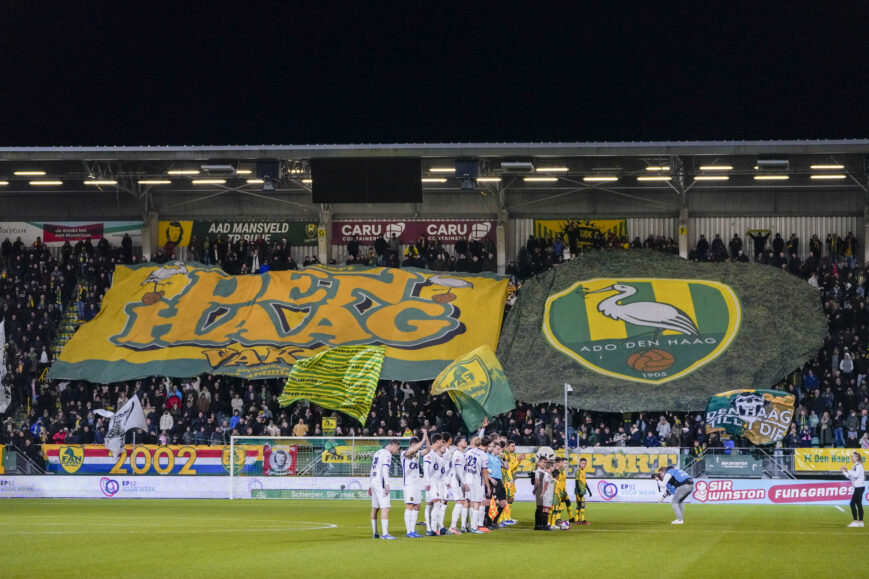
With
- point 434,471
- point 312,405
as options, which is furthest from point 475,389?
point 434,471

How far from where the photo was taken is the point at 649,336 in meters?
Result: 51.2

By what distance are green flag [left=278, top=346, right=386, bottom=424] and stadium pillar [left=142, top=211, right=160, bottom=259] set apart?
15.8m

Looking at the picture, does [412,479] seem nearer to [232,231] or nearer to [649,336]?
[649,336]

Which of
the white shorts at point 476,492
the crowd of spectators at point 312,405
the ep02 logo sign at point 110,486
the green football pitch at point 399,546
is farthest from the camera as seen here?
the crowd of spectators at point 312,405

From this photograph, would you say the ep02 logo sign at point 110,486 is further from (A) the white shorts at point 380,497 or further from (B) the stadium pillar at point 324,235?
(A) the white shorts at point 380,497

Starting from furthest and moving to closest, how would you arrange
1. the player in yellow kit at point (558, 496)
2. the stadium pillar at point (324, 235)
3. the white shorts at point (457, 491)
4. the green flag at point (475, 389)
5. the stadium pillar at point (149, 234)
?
the stadium pillar at point (149, 234), the stadium pillar at point (324, 235), the green flag at point (475, 389), the player in yellow kit at point (558, 496), the white shorts at point (457, 491)

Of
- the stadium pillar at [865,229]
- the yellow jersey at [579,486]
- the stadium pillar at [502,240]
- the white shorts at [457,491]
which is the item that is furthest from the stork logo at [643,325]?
the white shorts at [457,491]

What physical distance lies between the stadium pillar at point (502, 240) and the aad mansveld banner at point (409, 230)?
0.87m

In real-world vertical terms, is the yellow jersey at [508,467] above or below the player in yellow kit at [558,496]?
above

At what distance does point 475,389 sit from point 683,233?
17294mm

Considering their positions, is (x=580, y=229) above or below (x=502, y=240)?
above

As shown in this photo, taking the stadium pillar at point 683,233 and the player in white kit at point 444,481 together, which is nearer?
the player in white kit at point 444,481

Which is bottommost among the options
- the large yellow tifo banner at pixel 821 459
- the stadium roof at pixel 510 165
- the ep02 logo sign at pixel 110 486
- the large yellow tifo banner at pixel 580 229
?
the ep02 logo sign at pixel 110 486

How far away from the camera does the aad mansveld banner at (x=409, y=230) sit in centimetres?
6034
